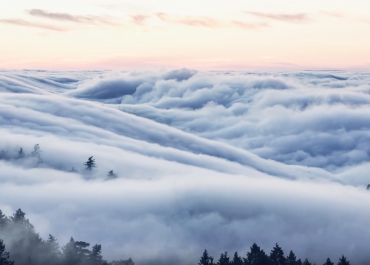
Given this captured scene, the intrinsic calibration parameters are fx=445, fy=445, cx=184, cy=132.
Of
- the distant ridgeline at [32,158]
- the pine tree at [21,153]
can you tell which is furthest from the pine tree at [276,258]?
the pine tree at [21,153]

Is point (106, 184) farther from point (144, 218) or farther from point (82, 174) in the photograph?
point (144, 218)

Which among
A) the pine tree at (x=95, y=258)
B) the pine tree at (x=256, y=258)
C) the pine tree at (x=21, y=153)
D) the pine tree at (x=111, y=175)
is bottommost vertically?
the pine tree at (x=95, y=258)

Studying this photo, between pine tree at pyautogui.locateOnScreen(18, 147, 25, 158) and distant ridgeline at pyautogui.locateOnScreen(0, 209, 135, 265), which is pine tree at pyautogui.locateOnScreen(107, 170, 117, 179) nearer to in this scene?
pine tree at pyautogui.locateOnScreen(18, 147, 25, 158)

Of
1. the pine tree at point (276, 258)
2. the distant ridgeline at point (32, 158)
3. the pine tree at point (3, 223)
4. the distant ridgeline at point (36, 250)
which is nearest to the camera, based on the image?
the distant ridgeline at point (36, 250)

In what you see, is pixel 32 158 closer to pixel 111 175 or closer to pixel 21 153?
pixel 21 153

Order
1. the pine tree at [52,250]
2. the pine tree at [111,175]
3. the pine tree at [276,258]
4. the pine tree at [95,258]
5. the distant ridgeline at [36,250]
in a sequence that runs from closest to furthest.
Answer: the pine tree at [95,258], the distant ridgeline at [36,250], the pine tree at [52,250], the pine tree at [276,258], the pine tree at [111,175]

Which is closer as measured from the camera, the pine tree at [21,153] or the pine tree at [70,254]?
the pine tree at [70,254]

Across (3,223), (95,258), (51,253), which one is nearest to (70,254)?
(51,253)

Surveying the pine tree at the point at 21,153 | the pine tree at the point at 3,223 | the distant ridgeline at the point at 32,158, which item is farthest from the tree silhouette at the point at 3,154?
the pine tree at the point at 3,223

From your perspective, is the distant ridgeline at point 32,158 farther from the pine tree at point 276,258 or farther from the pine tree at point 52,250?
the pine tree at point 276,258

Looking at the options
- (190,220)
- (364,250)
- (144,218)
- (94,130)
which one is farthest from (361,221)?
A: (94,130)

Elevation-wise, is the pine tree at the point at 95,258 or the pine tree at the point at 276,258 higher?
the pine tree at the point at 276,258
